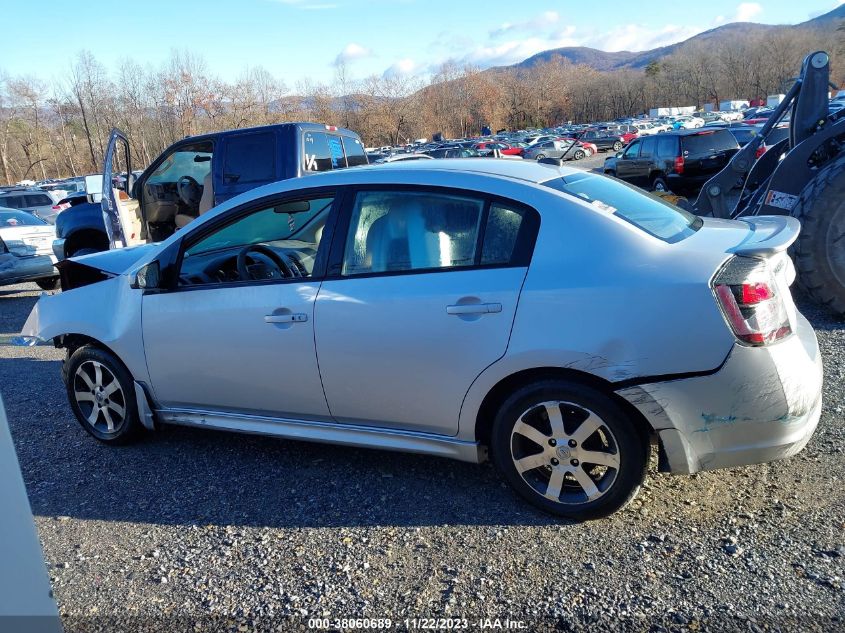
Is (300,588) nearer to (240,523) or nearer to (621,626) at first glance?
(240,523)

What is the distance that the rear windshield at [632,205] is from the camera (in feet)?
10.7

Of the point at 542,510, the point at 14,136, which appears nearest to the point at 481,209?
the point at 542,510

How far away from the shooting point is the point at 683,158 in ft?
53.3

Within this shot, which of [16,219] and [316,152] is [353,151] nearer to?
A: [316,152]

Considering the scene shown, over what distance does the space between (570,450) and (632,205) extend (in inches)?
53.0

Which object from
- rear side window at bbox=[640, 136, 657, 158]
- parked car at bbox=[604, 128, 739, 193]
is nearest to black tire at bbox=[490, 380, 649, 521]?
parked car at bbox=[604, 128, 739, 193]

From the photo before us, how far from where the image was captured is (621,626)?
8.26 ft

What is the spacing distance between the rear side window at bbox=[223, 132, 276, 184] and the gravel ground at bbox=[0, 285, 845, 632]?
425 centimetres

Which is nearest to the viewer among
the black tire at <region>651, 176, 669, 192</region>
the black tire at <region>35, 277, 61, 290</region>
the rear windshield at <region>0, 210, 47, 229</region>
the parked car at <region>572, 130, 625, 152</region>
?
the rear windshield at <region>0, 210, 47, 229</region>

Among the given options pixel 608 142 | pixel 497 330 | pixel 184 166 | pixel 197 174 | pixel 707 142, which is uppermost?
pixel 184 166

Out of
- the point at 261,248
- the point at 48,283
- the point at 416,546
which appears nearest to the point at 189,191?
the point at 48,283

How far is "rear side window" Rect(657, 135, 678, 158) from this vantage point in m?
16.4

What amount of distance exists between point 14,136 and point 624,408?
78.8 meters

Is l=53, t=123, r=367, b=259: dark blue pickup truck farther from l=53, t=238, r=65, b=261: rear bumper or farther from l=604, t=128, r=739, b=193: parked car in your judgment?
l=604, t=128, r=739, b=193: parked car
